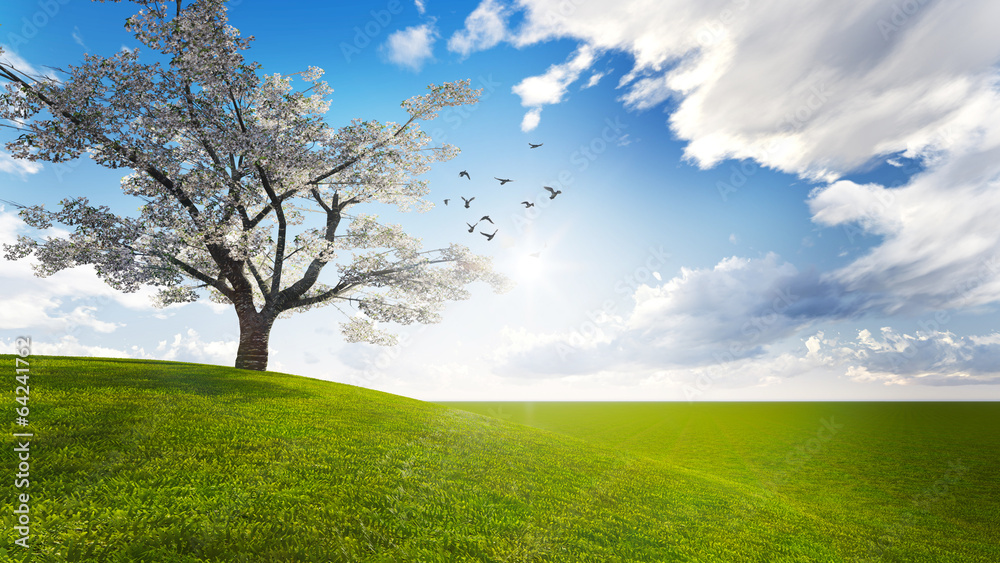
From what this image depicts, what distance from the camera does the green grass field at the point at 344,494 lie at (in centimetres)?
543

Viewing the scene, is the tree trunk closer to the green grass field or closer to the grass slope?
the green grass field

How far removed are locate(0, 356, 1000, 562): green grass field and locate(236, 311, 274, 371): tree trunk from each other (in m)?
3.93

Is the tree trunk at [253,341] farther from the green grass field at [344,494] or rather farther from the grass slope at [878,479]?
the grass slope at [878,479]

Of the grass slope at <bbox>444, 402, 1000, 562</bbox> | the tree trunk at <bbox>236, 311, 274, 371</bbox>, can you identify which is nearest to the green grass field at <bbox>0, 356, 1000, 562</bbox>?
the grass slope at <bbox>444, 402, 1000, 562</bbox>

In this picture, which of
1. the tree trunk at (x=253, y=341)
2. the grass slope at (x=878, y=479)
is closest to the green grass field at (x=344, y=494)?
the grass slope at (x=878, y=479)

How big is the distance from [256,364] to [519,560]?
63.6 ft

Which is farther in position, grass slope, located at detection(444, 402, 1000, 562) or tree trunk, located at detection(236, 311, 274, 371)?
tree trunk, located at detection(236, 311, 274, 371)

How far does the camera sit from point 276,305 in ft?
72.9

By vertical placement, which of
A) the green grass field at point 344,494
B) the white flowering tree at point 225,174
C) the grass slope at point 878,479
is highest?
the white flowering tree at point 225,174

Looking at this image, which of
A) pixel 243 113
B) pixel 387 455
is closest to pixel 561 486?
pixel 387 455

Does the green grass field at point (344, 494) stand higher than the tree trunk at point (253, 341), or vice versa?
the tree trunk at point (253, 341)

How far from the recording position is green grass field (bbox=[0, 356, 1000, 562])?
543 centimetres

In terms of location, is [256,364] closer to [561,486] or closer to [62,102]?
[62,102]

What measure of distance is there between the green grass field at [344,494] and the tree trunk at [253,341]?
3930 millimetres
